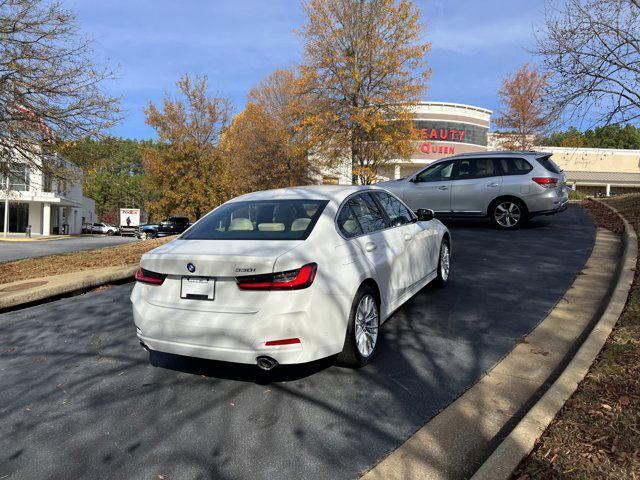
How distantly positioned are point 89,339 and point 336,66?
17.2m

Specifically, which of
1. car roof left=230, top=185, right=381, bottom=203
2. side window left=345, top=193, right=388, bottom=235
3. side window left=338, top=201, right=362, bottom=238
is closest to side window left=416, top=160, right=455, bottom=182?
car roof left=230, top=185, right=381, bottom=203

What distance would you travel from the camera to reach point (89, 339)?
4977mm

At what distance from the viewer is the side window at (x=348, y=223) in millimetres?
3948

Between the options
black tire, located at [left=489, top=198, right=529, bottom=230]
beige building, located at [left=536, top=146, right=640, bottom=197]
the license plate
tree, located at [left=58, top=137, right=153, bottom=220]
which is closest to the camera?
the license plate

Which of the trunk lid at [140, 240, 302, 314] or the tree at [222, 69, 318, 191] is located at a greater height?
the tree at [222, 69, 318, 191]

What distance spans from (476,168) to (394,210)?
21.4ft

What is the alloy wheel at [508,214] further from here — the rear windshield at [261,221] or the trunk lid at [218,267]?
the trunk lid at [218,267]

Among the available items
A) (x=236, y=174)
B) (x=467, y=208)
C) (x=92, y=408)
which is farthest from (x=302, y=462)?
(x=236, y=174)

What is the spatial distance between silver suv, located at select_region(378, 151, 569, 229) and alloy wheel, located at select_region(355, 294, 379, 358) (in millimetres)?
7644

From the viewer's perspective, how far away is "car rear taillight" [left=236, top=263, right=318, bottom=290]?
3.19 m

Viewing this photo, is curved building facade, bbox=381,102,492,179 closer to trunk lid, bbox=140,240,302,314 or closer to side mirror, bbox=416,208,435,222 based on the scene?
side mirror, bbox=416,208,435,222

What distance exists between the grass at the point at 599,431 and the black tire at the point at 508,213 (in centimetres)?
721

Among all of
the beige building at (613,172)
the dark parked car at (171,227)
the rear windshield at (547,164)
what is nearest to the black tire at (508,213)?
the rear windshield at (547,164)

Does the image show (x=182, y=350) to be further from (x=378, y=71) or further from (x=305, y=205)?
(x=378, y=71)
